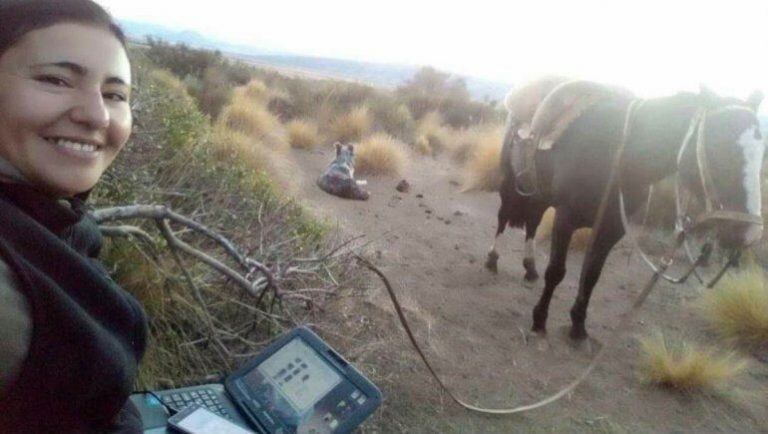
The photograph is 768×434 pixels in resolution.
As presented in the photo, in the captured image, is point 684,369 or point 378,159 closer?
point 684,369

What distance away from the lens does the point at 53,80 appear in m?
1.22

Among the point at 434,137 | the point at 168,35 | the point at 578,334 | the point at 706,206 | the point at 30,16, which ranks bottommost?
the point at 168,35

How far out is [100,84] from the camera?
1.29 m

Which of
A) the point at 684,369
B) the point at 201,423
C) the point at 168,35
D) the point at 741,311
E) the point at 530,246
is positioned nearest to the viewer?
the point at 201,423

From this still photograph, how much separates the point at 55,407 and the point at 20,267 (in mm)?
295

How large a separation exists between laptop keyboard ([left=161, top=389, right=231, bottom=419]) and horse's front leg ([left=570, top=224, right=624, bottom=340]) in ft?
10.0

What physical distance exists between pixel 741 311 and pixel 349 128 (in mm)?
8547

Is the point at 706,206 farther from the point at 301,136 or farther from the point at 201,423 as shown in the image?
the point at 301,136

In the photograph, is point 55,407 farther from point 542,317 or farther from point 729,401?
point 729,401

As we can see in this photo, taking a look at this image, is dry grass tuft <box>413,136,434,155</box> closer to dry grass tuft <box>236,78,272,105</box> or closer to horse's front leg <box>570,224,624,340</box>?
dry grass tuft <box>236,78,272,105</box>

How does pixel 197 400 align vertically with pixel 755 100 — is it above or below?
below

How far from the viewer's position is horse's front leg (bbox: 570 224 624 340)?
4.42 meters

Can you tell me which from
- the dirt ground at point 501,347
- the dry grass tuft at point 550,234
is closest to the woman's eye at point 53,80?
the dirt ground at point 501,347

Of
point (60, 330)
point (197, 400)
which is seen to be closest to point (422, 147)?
point (197, 400)
